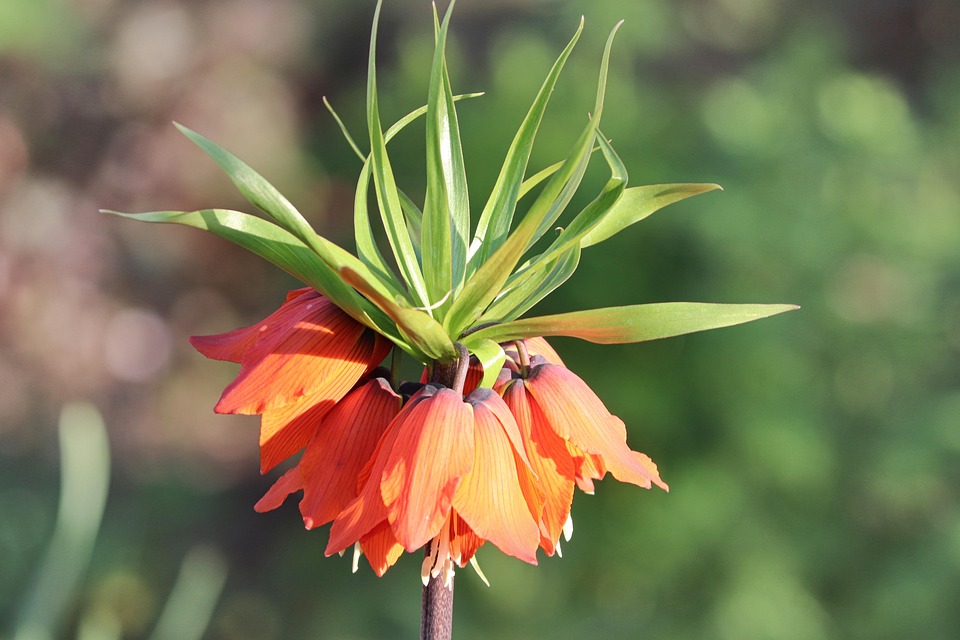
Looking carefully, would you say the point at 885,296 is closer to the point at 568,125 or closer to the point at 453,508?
the point at 568,125

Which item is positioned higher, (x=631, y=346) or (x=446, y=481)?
(x=446, y=481)

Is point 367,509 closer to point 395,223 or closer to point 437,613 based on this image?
point 437,613

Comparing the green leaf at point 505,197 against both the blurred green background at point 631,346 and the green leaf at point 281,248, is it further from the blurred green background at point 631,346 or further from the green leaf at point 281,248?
the blurred green background at point 631,346

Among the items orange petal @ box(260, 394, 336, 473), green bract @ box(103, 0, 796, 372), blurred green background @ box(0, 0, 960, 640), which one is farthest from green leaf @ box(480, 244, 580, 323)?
blurred green background @ box(0, 0, 960, 640)

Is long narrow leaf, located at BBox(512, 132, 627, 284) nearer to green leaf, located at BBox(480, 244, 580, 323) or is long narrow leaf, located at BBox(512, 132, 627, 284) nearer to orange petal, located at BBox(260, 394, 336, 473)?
green leaf, located at BBox(480, 244, 580, 323)

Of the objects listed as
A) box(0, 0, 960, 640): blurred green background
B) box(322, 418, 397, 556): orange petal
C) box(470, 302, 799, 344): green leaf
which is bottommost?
box(0, 0, 960, 640): blurred green background

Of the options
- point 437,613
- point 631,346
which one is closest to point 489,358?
point 437,613

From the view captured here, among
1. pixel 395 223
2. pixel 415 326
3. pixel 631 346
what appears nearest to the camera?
pixel 415 326
